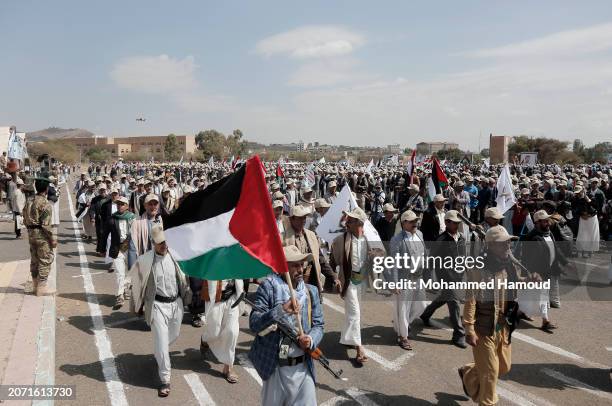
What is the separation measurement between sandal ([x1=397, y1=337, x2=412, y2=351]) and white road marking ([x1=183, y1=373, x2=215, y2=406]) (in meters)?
2.65

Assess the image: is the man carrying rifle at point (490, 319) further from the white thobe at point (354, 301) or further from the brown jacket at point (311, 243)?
the brown jacket at point (311, 243)

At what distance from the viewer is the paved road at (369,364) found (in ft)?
16.6

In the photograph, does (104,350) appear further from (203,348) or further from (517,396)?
(517,396)

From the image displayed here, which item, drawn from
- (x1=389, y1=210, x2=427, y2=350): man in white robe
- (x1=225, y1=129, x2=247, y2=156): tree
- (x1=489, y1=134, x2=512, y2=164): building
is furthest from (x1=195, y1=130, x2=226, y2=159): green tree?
(x1=389, y1=210, x2=427, y2=350): man in white robe

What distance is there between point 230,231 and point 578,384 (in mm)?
4331

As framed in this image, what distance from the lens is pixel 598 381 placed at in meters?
5.43

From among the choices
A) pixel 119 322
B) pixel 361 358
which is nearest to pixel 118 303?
pixel 119 322

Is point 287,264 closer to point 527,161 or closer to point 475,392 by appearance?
point 475,392

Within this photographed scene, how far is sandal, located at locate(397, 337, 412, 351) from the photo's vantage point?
6.33 m

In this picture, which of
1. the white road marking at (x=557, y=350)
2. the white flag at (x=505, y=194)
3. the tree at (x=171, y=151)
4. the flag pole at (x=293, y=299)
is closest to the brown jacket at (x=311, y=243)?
the flag pole at (x=293, y=299)

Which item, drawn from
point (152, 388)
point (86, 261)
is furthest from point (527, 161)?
point (152, 388)

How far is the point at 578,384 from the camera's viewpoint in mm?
5355

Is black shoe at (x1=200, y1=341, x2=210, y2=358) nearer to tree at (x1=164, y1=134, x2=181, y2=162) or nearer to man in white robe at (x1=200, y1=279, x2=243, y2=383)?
man in white robe at (x1=200, y1=279, x2=243, y2=383)

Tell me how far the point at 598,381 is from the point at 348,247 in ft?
10.5
